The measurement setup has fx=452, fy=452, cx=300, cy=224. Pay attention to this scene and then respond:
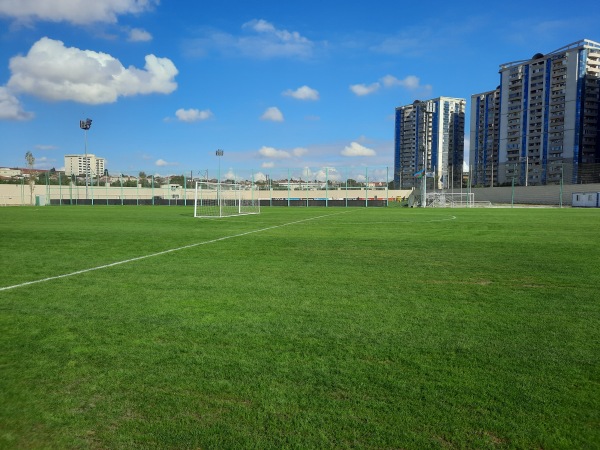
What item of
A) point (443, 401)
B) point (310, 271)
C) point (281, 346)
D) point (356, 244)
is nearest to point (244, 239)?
point (356, 244)

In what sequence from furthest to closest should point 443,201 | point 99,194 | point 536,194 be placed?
1. point 536,194
2. point 99,194
3. point 443,201

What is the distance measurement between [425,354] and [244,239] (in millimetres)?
9159

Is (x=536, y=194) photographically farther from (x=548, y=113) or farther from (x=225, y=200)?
(x=548, y=113)

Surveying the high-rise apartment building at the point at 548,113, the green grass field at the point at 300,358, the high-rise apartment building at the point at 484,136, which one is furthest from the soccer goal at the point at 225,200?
the high-rise apartment building at the point at 484,136

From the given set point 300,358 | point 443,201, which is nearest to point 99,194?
point 443,201

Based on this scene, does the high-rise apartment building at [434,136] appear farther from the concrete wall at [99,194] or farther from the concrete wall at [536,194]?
the concrete wall at [99,194]

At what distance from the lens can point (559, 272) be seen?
7160 mm

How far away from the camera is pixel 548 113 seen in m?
94.6

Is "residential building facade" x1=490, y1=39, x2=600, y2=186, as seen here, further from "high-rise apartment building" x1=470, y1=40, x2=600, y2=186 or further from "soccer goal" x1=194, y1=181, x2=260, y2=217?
"soccer goal" x1=194, y1=181, x2=260, y2=217

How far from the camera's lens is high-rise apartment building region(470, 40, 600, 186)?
8781 cm

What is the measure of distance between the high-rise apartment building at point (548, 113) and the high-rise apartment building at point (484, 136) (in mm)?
1257

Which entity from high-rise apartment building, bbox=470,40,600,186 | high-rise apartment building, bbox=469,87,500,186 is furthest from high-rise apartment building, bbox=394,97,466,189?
high-rise apartment building, bbox=470,40,600,186

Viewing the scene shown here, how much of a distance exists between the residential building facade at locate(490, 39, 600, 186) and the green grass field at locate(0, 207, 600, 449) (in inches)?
3384

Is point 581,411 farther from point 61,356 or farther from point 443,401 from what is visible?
point 61,356
